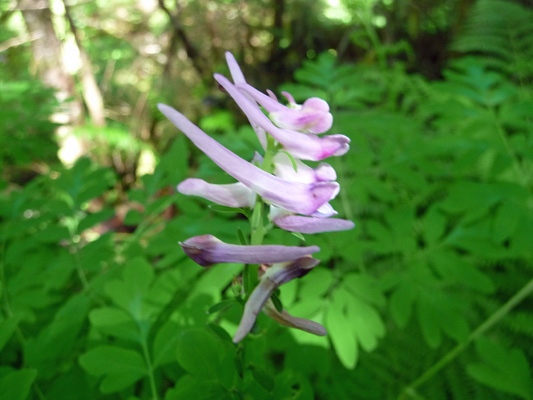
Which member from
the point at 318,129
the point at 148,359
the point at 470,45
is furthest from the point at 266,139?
the point at 470,45

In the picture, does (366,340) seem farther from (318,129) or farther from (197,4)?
(197,4)

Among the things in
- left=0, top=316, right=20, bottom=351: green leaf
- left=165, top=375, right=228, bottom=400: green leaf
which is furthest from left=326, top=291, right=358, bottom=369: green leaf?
left=0, top=316, right=20, bottom=351: green leaf

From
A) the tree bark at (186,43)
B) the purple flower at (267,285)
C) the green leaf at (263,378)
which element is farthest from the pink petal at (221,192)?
the tree bark at (186,43)

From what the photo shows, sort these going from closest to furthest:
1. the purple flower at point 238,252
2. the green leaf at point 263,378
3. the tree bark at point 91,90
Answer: the purple flower at point 238,252 < the green leaf at point 263,378 < the tree bark at point 91,90

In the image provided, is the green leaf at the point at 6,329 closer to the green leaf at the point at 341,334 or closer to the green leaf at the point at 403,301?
the green leaf at the point at 341,334

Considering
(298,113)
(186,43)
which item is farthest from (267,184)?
(186,43)

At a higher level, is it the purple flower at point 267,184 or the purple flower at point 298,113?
the purple flower at point 298,113

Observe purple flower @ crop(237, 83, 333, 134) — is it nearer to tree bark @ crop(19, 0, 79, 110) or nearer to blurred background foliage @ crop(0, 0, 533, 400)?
blurred background foliage @ crop(0, 0, 533, 400)
